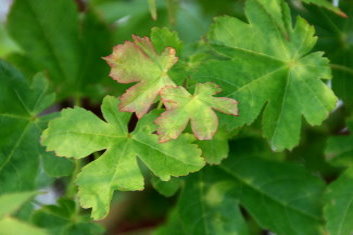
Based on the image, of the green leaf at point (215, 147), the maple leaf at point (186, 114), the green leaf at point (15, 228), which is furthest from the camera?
the green leaf at point (215, 147)

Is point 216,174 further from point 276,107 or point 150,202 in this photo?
point 150,202

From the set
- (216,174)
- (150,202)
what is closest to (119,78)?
(216,174)

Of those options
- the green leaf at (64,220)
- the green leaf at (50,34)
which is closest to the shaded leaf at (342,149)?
the green leaf at (64,220)

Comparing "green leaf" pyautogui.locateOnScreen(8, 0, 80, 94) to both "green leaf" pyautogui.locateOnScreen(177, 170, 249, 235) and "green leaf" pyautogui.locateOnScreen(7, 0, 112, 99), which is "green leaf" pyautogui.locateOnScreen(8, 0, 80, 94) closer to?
"green leaf" pyautogui.locateOnScreen(7, 0, 112, 99)

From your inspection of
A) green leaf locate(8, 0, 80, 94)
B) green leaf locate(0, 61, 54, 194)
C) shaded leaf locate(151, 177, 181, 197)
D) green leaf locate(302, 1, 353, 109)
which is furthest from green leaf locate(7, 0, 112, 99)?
green leaf locate(302, 1, 353, 109)

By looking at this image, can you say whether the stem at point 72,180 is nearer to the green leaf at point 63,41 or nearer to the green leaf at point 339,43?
the green leaf at point 63,41

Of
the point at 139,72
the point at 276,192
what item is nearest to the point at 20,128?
the point at 139,72

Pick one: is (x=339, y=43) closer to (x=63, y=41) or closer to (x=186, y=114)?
(x=186, y=114)
